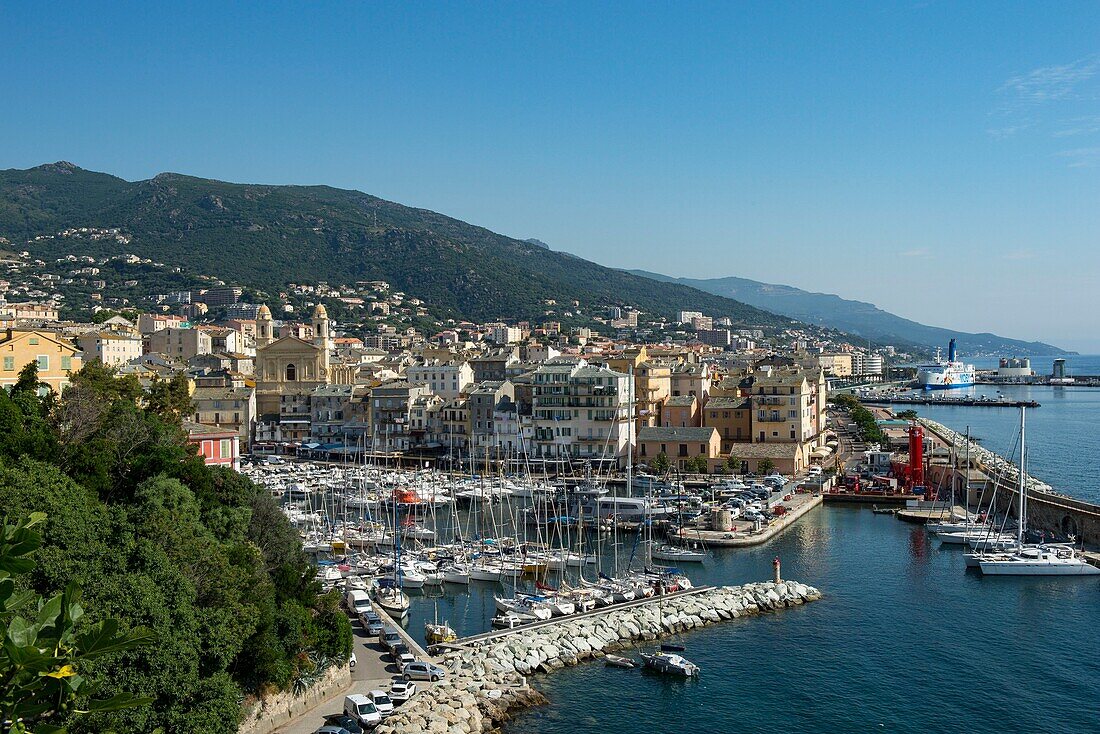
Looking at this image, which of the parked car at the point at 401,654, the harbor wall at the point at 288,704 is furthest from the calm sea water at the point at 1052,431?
the harbor wall at the point at 288,704

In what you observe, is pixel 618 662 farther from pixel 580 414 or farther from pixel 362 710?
pixel 580 414

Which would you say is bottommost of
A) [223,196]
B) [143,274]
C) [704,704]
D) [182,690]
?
[704,704]

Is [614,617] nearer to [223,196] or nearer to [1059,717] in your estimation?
[1059,717]

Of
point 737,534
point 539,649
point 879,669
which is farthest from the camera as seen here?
point 737,534

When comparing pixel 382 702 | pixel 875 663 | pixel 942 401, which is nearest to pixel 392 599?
pixel 382 702

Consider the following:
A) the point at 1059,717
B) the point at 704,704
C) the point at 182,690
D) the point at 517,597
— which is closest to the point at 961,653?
the point at 1059,717

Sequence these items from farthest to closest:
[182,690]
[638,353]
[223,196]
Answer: [223,196] → [638,353] → [182,690]

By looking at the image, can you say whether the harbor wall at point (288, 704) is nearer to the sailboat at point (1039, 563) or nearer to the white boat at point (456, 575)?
the white boat at point (456, 575)
